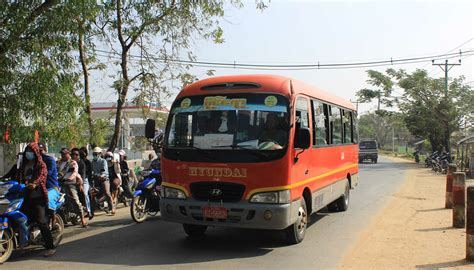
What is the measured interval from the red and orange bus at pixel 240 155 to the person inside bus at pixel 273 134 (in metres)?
0.02

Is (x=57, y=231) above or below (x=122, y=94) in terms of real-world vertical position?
below

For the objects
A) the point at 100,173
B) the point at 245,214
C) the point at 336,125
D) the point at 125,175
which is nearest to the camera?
the point at 245,214

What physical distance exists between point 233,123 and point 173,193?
1490 millimetres

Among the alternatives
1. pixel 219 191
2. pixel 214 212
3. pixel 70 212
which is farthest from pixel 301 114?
pixel 70 212

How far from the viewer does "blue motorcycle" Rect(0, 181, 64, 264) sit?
647 centimetres

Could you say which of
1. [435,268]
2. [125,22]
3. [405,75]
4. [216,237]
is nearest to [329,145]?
[216,237]

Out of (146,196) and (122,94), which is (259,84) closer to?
(146,196)

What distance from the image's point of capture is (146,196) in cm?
996

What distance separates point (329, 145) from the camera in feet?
30.8

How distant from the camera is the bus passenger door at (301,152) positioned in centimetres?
704

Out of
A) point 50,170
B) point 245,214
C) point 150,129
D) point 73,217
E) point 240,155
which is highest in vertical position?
point 150,129

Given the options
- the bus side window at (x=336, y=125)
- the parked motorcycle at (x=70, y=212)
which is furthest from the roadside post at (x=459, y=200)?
A: the parked motorcycle at (x=70, y=212)

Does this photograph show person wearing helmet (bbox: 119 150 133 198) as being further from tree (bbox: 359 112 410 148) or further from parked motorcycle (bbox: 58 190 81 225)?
tree (bbox: 359 112 410 148)

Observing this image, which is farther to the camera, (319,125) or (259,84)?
(319,125)
